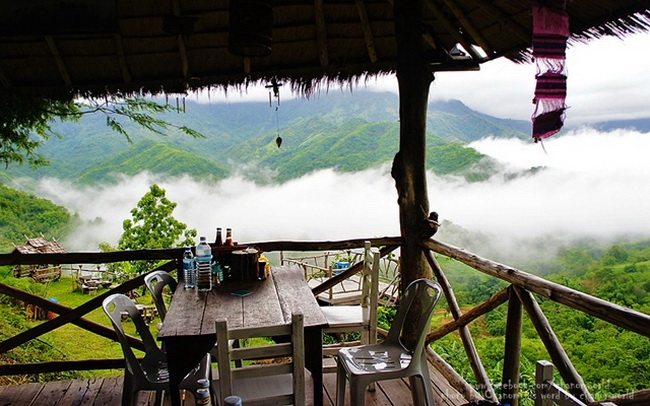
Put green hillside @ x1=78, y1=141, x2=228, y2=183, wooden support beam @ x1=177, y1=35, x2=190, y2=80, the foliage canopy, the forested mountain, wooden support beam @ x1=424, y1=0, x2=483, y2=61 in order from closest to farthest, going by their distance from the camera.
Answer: wooden support beam @ x1=424, y1=0, x2=483, y2=61, wooden support beam @ x1=177, y1=35, x2=190, y2=80, the foliage canopy, the forested mountain, green hillside @ x1=78, y1=141, x2=228, y2=183

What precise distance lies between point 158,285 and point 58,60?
212 cm

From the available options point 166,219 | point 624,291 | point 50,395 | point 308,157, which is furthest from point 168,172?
point 50,395

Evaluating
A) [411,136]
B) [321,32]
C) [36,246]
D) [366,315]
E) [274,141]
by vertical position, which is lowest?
[36,246]

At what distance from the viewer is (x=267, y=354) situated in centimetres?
170

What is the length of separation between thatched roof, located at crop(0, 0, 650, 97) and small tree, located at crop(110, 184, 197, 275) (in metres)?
10.4

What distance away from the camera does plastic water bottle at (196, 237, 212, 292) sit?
252 centimetres

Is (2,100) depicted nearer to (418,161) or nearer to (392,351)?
(418,161)

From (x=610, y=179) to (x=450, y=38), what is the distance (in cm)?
2429

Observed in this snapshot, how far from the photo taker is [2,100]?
12.7 feet

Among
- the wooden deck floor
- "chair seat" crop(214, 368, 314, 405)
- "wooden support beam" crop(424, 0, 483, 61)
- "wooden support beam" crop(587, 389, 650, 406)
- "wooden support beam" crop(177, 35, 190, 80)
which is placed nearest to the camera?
"wooden support beam" crop(587, 389, 650, 406)

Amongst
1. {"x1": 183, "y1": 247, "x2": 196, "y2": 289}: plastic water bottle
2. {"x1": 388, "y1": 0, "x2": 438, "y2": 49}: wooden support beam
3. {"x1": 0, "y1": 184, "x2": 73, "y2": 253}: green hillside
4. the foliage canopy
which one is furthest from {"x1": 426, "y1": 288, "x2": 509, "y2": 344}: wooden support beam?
{"x1": 0, "y1": 184, "x2": 73, "y2": 253}: green hillside

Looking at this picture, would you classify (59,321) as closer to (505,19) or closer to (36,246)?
(505,19)

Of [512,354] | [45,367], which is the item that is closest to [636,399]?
[512,354]

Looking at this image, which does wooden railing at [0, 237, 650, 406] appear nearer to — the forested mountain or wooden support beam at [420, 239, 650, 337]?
wooden support beam at [420, 239, 650, 337]
